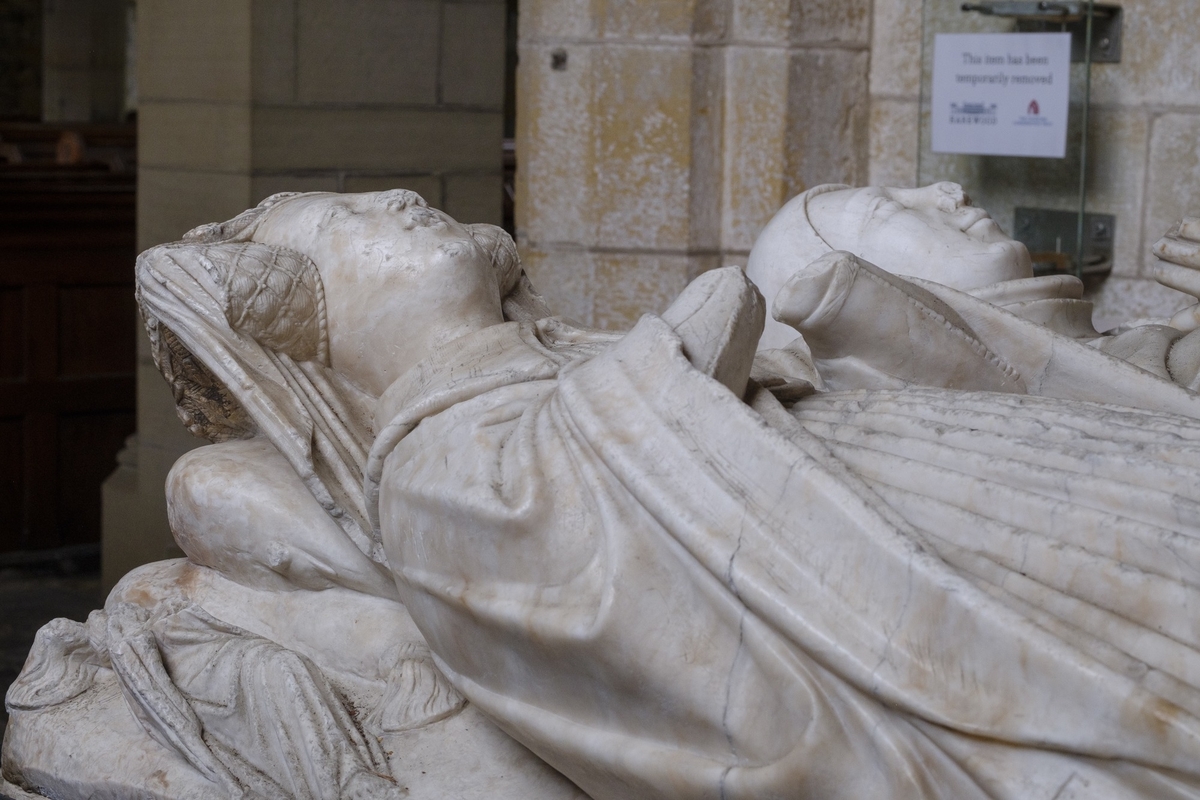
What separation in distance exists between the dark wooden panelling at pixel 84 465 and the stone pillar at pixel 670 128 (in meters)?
2.60

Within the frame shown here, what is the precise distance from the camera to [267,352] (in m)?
2.28

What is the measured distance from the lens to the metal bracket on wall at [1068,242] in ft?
13.8

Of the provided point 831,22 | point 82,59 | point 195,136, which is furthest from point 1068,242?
point 82,59

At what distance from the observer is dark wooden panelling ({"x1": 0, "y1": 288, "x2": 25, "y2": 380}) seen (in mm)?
5738

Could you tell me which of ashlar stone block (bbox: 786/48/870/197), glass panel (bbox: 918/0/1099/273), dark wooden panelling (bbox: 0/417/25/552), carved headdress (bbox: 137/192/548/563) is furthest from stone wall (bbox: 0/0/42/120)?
carved headdress (bbox: 137/192/548/563)

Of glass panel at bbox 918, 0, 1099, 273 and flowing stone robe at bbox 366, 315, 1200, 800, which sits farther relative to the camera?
glass panel at bbox 918, 0, 1099, 273

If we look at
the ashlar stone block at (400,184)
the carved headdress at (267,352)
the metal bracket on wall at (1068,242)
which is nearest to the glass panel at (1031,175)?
the metal bracket on wall at (1068,242)

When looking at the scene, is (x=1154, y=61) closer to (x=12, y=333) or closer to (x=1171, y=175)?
(x=1171, y=175)

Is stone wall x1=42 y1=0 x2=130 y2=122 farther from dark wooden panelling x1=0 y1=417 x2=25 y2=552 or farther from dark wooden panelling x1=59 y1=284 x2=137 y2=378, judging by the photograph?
dark wooden panelling x1=0 y1=417 x2=25 y2=552

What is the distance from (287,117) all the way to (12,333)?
6.16 feet

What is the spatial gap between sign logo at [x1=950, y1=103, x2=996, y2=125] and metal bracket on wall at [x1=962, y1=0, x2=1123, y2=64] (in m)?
0.24

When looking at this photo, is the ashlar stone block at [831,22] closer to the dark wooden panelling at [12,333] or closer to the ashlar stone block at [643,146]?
the ashlar stone block at [643,146]

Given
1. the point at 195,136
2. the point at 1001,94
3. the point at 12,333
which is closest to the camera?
the point at 1001,94

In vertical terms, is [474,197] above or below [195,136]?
below
